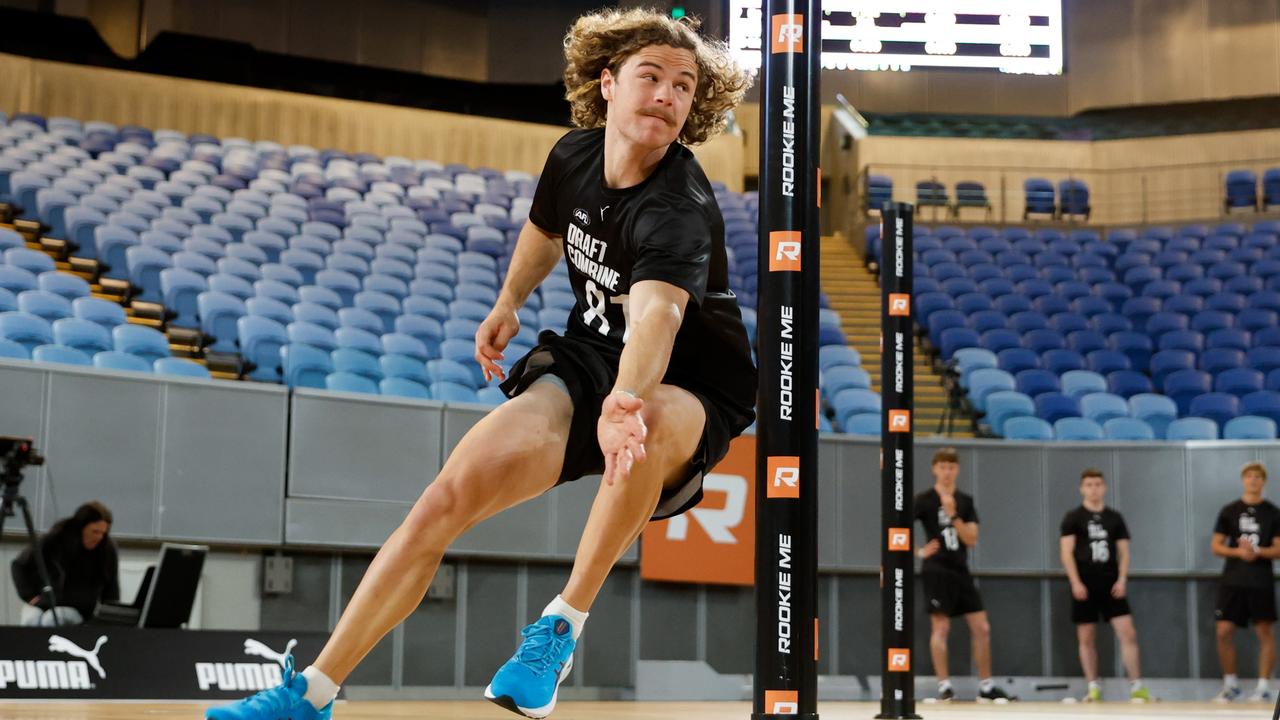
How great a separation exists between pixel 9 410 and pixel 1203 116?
17.2 m

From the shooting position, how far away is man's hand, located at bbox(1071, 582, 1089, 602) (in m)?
10.6

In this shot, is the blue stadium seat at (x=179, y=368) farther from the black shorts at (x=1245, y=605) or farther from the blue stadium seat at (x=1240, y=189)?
the blue stadium seat at (x=1240, y=189)

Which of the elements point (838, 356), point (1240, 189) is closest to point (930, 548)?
point (838, 356)

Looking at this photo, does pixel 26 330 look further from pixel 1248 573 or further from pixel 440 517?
pixel 1248 573

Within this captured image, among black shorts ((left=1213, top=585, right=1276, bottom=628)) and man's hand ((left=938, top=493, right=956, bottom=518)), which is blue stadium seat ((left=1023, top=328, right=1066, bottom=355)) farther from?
man's hand ((left=938, top=493, right=956, bottom=518))

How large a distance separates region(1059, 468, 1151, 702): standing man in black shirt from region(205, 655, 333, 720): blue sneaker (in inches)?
343

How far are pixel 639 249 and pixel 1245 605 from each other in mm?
9182

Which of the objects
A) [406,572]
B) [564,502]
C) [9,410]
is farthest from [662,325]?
[564,502]

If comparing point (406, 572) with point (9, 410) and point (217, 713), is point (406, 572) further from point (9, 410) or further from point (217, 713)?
point (9, 410)

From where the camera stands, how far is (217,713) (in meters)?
2.57

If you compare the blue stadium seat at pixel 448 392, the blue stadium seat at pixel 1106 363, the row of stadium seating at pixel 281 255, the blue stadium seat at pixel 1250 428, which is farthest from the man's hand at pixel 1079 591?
the blue stadium seat at pixel 448 392

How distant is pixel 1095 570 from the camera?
10.7 meters

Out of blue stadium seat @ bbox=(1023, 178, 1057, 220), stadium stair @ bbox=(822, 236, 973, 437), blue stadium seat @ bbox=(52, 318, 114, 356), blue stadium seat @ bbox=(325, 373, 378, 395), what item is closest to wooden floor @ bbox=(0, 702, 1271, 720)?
blue stadium seat @ bbox=(325, 373, 378, 395)

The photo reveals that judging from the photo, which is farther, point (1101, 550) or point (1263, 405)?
point (1263, 405)
